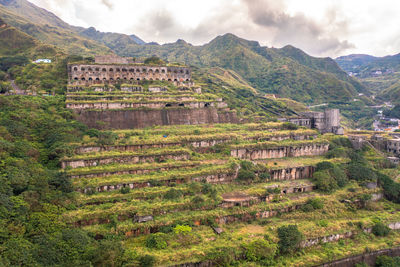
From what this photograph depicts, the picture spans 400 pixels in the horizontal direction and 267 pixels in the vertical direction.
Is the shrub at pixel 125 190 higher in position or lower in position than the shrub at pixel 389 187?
higher

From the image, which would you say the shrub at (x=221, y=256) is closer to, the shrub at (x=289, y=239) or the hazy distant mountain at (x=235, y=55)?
the shrub at (x=289, y=239)

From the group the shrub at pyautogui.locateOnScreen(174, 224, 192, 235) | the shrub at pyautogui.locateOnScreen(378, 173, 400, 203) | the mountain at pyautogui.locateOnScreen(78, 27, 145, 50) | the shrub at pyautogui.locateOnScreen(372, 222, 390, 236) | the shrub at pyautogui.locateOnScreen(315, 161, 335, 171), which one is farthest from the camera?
the mountain at pyautogui.locateOnScreen(78, 27, 145, 50)

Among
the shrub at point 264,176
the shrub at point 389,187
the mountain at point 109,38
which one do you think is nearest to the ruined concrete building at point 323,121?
the shrub at point 389,187

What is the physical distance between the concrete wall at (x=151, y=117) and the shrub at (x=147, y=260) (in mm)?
18458

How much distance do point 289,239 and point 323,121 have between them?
29378 mm

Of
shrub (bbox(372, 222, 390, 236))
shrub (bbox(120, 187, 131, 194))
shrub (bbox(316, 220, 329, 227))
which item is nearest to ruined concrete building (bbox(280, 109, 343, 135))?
shrub (bbox(372, 222, 390, 236))

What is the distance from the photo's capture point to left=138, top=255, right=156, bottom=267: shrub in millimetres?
14211

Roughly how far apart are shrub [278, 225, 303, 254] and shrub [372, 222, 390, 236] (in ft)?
25.8

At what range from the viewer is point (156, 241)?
16.0 m

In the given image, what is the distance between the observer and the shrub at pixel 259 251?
16.5 metres

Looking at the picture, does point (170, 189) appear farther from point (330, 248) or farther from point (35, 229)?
point (330, 248)

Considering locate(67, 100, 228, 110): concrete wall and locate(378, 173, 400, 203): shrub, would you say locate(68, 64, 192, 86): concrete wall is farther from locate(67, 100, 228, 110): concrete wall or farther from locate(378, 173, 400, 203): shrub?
locate(378, 173, 400, 203): shrub

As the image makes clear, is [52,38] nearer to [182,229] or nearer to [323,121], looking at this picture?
[323,121]

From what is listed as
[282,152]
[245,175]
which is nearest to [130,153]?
[245,175]
